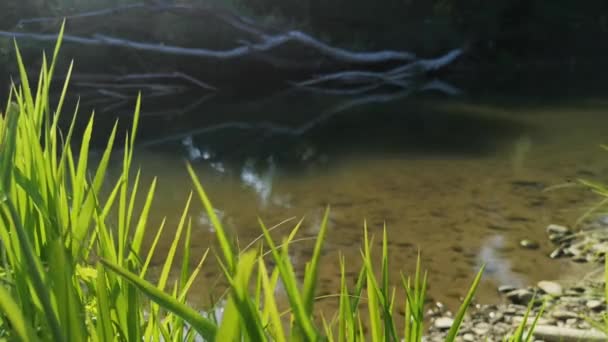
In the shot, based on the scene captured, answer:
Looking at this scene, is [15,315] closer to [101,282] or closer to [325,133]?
[101,282]

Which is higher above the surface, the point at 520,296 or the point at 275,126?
the point at 520,296

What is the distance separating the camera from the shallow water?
3.73 m

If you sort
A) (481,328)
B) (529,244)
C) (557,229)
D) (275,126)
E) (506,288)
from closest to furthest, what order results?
1. (481,328)
2. (506,288)
3. (529,244)
4. (557,229)
5. (275,126)

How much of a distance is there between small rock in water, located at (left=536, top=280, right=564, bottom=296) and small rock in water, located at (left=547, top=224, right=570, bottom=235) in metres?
0.78

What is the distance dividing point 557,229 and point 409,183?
149 centimetres

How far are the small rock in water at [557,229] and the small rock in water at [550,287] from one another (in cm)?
78

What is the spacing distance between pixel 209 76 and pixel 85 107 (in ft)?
8.10

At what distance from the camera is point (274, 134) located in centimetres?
744

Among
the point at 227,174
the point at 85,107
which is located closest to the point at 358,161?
the point at 227,174

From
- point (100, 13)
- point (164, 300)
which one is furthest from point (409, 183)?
point (100, 13)

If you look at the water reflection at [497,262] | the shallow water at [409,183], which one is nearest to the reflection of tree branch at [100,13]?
the shallow water at [409,183]

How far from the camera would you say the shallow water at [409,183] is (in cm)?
373

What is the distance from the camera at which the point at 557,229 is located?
4.05 meters

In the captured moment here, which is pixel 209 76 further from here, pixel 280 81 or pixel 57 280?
pixel 57 280
